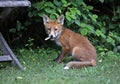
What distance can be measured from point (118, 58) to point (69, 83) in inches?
100

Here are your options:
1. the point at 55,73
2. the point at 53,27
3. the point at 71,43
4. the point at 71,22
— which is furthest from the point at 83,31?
the point at 55,73

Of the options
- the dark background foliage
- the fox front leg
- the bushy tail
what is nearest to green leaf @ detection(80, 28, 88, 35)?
the dark background foliage

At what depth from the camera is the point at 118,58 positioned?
8547 millimetres

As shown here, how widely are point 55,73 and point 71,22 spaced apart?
1944 millimetres

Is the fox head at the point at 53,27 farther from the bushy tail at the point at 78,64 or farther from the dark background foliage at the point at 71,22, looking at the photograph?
the bushy tail at the point at 78,64

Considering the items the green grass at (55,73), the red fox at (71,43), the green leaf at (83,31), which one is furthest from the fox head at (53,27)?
the green leaf at (83,31)

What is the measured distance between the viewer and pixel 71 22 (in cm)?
873

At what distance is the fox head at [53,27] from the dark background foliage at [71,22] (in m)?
0.38

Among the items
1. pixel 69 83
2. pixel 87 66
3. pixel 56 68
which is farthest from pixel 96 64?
pixel 69 83

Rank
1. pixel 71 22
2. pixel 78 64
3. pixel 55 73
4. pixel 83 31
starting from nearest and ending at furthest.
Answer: pixel 55 73 < pixel 78 64 < pixel 71 22 < pixel 83 31

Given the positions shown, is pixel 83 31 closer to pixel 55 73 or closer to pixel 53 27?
pixel 53 27

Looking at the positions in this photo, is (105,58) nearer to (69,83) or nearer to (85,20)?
(85,20)

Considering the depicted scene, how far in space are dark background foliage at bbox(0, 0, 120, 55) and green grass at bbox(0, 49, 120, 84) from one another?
795 mm

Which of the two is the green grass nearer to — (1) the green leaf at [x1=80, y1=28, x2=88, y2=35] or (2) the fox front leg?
(2) the fox front leg
